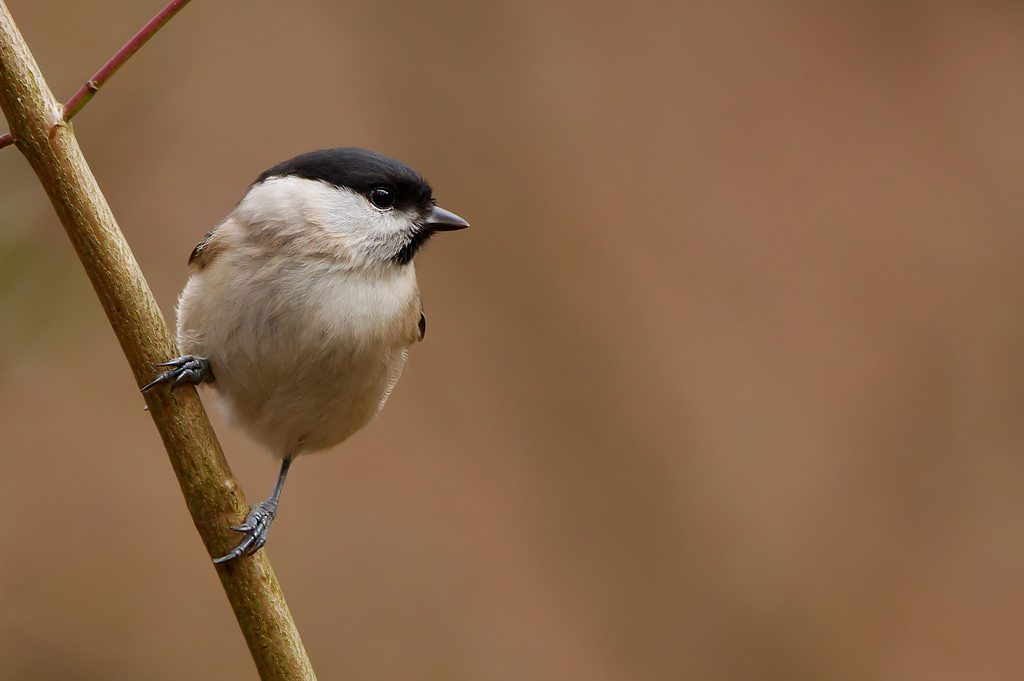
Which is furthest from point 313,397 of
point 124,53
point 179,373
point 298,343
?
point 124,53

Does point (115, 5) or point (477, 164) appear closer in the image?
point (115, 5)

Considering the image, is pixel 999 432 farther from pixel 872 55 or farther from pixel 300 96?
pixel 300 96

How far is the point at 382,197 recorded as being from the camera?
183 centimetres

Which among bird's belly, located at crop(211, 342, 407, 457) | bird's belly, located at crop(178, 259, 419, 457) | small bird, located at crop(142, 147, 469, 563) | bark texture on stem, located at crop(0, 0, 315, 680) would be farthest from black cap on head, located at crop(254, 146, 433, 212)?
bark texture on stem, located at crop(0, 0, 315, 680)

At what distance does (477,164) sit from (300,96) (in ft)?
2.03

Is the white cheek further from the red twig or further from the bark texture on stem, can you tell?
the red twig

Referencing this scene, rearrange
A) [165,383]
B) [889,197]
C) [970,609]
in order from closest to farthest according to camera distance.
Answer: [165,383] < [970,609] < [889,197]

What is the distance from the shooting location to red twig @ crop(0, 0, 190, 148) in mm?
1059

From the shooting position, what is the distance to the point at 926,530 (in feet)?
10.3

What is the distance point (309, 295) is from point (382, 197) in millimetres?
261

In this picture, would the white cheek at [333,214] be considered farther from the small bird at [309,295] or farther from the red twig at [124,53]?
the red twig at [124,53]

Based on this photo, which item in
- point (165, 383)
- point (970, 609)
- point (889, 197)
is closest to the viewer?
point (165, 383)

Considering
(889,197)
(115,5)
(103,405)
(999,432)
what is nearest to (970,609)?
(999,432)

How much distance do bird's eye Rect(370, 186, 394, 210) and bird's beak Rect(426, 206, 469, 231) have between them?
0.08 meters
